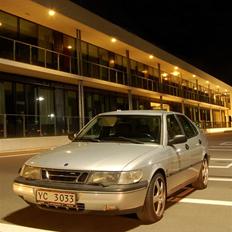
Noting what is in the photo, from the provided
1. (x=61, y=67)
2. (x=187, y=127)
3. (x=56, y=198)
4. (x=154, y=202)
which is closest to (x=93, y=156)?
(x=56, y=198)

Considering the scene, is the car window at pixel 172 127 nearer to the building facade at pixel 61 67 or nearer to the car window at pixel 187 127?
the car window at pixel 187 127

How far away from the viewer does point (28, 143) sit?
20.6 metres

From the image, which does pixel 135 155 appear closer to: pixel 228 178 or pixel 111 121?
pixel 111 121

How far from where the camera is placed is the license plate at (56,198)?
4.54 m

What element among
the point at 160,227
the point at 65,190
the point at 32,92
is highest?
the point at 32,92

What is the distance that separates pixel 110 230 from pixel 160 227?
2.02 feet

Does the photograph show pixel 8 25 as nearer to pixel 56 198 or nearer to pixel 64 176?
pixel 64 176

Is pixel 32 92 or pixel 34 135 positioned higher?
pixel 32 92

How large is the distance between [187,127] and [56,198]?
346 centimetres

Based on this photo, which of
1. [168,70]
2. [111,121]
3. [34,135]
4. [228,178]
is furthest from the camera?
[168,70]

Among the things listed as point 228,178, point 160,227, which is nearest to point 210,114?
point 228,178

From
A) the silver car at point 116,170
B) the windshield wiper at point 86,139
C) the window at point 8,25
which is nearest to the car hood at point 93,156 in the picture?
the silver car at point 116,170

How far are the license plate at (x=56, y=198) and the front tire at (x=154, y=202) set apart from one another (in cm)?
89

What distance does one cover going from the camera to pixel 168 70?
Result: 44312 millimetres
